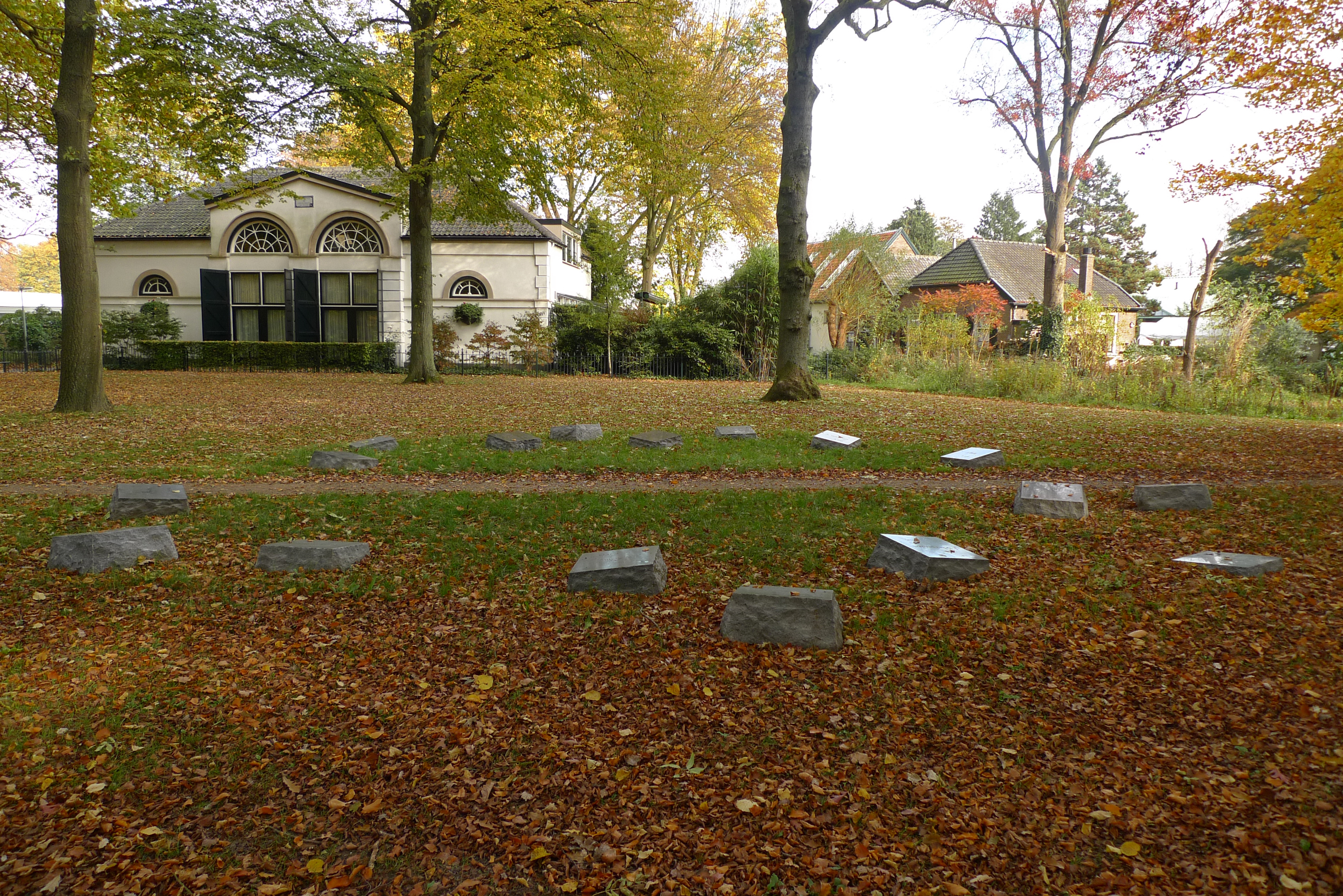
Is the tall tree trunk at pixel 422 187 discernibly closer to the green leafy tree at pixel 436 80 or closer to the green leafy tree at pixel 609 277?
the green leafy tree at pixel 436 80

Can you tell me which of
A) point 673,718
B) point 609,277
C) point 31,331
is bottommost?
point 673,718

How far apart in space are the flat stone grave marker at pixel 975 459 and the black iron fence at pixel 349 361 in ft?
54.7

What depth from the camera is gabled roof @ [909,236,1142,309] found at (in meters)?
36.3

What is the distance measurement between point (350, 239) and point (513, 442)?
2218 centimetres

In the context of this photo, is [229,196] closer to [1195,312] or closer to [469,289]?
[469,289]

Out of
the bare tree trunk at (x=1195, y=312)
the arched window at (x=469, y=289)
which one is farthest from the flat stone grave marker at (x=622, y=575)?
the arched window at (x=469, y=289)

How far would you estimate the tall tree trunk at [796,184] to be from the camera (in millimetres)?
14938

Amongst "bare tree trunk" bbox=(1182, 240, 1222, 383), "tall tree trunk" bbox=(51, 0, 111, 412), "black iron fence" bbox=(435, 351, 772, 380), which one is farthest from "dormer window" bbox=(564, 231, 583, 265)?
"bare tree trunk" bbox=(1182, 240, 1222, 383)

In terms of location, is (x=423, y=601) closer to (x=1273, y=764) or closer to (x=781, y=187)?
(x=1273, y=764)

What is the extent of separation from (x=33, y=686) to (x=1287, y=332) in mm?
27451

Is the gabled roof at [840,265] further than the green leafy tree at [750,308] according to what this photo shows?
Yes

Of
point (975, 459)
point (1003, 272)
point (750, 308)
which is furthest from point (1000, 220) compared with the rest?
point (975, 459)

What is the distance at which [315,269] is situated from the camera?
28.8m

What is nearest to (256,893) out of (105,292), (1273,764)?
(1273,764)
